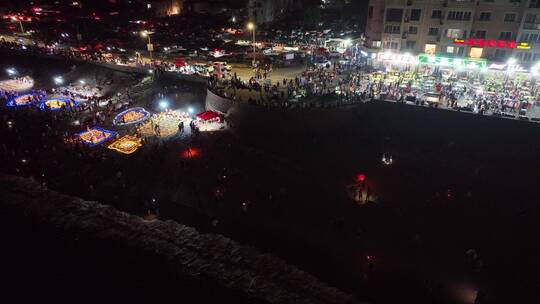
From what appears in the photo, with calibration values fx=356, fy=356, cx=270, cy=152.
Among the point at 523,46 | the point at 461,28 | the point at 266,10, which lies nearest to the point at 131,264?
the point at 461,28

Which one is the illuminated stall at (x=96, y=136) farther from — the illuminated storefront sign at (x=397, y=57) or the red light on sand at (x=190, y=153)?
the illuminated storefront sign at (x=397, y=57)

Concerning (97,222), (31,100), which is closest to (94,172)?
(97,222)

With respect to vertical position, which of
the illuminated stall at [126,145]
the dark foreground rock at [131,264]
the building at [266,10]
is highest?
the building at [266,10]

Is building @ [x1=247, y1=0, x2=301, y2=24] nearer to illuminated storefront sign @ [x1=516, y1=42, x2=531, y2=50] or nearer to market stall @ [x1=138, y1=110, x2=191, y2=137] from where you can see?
market stall @ [x1=138, y1=110, x2=191, y2=137]

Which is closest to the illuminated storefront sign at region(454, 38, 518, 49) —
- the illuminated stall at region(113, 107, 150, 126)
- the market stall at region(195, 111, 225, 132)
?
the market stall at region(195, 111, 225, 132)

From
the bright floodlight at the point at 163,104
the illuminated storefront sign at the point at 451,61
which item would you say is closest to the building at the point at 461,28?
the illuminated storefront sign at the point at 451,61
